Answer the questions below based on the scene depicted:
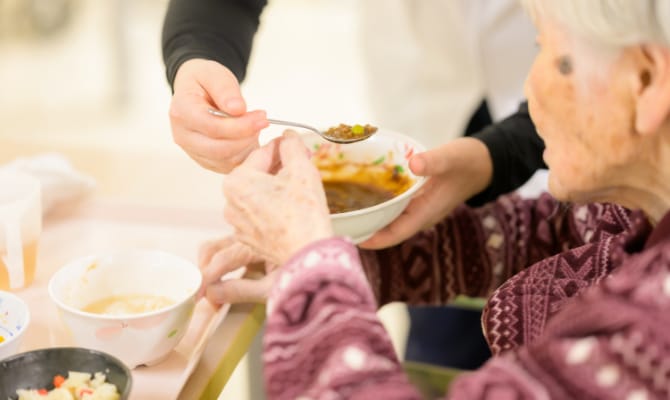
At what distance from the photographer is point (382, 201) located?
3.94 feet

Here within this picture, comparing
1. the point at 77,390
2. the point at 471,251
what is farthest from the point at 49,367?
the point at 471,251

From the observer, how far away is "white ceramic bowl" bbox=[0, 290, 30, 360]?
99 centimetres

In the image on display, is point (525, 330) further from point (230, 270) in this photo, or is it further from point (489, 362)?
point (230, 270)

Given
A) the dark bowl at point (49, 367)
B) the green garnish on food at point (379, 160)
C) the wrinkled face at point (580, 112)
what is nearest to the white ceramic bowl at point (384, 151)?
the green garnish on food at point (379, 160)

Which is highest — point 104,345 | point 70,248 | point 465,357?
point 104,345

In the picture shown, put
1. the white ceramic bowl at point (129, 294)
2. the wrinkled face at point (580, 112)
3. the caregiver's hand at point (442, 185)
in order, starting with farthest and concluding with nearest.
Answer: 1. the caregiver's hand at point (442, 185)
2. the white ceramic bowl at point (129, 294)
3. the wrinkled face at point (580, 112)

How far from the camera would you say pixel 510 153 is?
1.36 m

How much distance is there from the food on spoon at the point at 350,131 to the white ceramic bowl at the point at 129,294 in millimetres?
280

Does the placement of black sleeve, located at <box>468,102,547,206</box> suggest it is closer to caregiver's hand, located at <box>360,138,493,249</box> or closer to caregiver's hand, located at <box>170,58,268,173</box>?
caregiver's hand, located at <box>360,138,493,249</box>

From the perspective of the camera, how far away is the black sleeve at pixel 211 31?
1.36 m

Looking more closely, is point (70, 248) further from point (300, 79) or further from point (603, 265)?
point (300, 79)

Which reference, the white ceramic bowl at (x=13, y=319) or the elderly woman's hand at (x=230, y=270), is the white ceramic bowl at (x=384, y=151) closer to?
the elderly woman's hand at (x=230, y=270)

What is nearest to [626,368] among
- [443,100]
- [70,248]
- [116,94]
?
[70,248]

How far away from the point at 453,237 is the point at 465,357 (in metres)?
0.55
